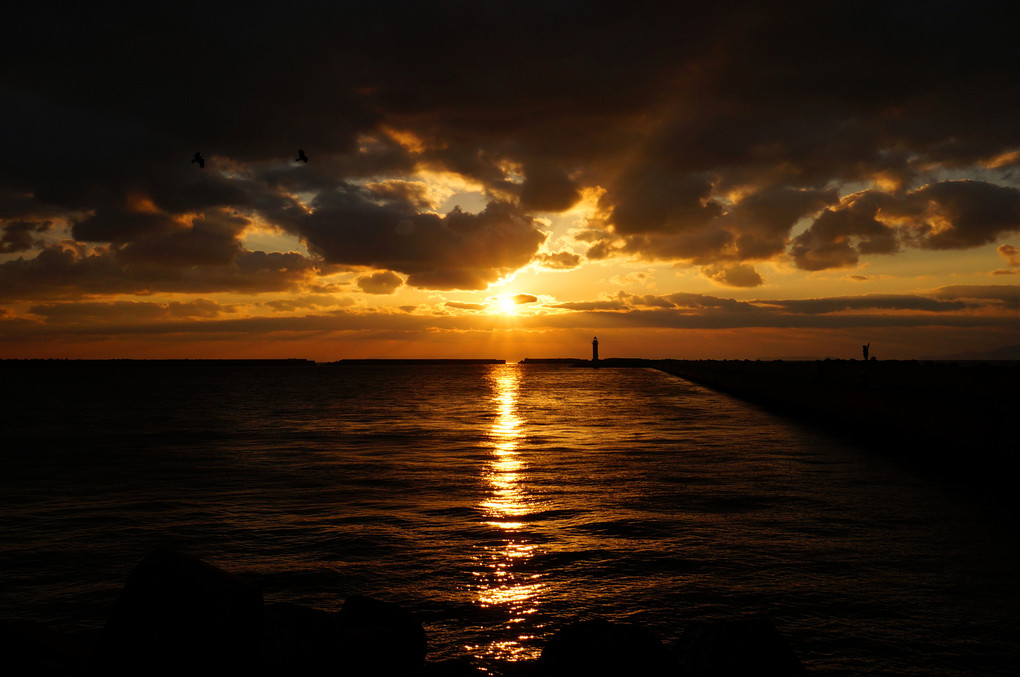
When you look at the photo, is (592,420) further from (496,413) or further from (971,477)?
(971,477)

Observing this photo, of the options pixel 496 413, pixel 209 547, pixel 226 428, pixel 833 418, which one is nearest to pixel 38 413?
pixel 226 428

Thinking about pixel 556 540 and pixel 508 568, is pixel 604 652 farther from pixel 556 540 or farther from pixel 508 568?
pixel 556 540

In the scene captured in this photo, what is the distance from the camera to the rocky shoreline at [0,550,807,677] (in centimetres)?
531

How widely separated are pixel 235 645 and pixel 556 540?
A: 643cm

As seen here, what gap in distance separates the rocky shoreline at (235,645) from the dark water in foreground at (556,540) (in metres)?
1.34

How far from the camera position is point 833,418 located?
32906 mm

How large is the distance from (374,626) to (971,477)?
17054mm

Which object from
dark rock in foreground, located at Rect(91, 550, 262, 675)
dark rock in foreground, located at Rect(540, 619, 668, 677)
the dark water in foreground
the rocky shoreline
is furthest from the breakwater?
dark rock in foreground, located at Rect(91, 550, 262, 675)

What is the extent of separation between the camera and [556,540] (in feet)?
36.8

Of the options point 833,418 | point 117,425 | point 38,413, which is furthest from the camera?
point 38,413

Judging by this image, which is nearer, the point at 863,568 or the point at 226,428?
the point at 863,568

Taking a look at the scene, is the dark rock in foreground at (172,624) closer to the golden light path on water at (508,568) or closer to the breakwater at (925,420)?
the golden light path on water at (508,568)

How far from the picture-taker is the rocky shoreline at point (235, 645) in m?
5.31

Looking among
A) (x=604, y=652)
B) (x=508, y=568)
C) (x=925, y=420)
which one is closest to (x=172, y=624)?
(x=604, y=652)
